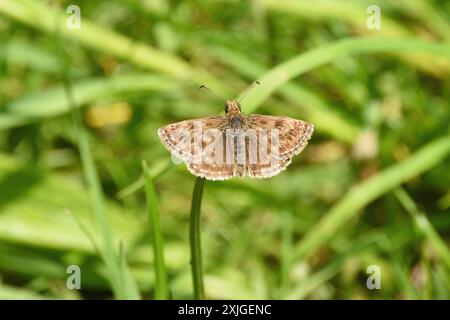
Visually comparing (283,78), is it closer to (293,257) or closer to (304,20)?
(293,257)

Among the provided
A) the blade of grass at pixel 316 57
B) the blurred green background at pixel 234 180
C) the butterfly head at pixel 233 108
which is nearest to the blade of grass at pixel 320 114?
the blurred green background at pixel 234 180

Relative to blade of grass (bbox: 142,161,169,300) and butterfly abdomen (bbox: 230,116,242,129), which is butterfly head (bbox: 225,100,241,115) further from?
blade of grass (bbox: 142,161,169,300)

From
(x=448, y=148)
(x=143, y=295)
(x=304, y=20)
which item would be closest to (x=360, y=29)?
(x=304, y=20)

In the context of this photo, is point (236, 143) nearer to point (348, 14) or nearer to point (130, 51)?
point (130, 51)

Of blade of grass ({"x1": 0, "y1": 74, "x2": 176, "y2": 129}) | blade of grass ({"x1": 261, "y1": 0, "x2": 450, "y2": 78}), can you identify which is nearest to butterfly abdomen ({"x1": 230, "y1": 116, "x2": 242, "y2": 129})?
blade of grass ({"x1": 0, "y1": 74, "x2": 176, "y2": 129})
